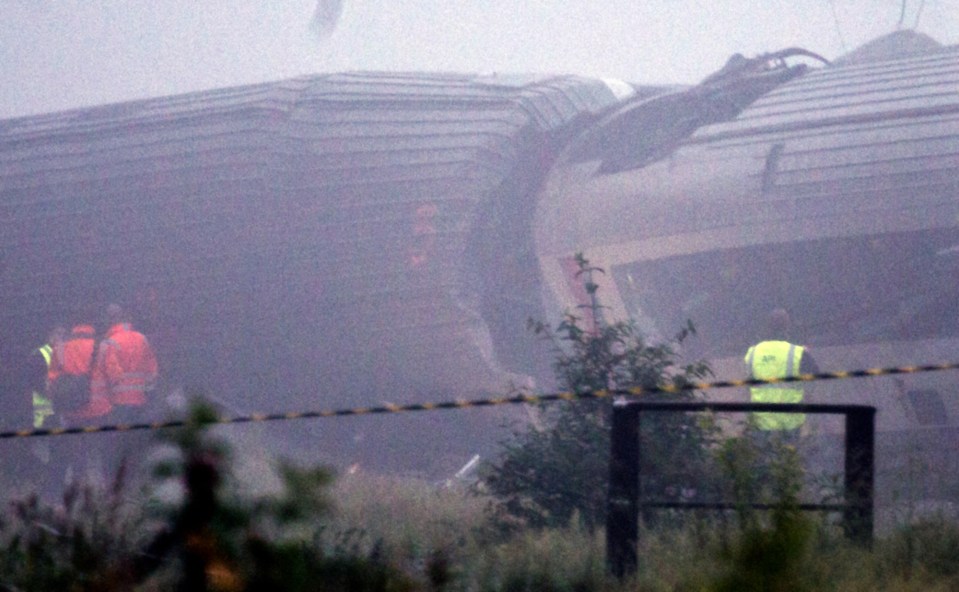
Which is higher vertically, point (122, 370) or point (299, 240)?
point (299, 240)

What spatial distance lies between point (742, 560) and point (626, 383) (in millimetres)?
3553

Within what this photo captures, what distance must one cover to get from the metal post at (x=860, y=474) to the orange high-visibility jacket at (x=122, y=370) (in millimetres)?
7649

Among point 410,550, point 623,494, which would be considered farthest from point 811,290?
point 410,550

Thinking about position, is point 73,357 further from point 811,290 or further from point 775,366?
point 811,290

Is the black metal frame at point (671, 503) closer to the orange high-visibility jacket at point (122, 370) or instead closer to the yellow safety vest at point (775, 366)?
the yellow safety vest at point (775, 366)

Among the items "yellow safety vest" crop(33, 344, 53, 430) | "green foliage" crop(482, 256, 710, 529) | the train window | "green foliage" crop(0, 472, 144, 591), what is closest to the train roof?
the train window

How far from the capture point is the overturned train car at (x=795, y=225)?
11133 millimetres

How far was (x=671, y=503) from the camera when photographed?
4199 millimetres

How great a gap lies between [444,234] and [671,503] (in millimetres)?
7893

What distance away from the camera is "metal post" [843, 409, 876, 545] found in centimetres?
427

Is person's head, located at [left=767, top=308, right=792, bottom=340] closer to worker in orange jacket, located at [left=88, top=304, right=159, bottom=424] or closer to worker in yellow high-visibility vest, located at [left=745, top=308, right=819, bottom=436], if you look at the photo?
worker in yellow high-visibility vest, located at [left=745, top=308, right=819, bottom=436]

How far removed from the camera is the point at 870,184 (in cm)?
1148

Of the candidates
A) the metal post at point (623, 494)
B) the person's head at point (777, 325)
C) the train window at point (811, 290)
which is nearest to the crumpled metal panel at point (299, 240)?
the train window at point (811, 290)

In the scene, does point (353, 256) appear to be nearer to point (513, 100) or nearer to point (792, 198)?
point (513, 100)
